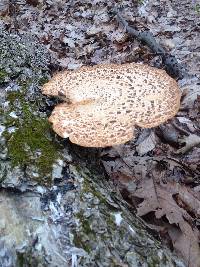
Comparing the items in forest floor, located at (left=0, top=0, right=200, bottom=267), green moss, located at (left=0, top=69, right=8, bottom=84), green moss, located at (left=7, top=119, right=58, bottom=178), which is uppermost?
green moss, located at (left=7, top=119, right=58, bottom=178)

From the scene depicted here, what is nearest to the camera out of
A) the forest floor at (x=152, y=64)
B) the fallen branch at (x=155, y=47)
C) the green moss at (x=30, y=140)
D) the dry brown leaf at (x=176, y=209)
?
the green moss at (x=30, y=140)

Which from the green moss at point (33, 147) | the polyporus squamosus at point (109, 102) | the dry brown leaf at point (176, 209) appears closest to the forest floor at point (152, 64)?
the dry brown leaf at point (176, 209)

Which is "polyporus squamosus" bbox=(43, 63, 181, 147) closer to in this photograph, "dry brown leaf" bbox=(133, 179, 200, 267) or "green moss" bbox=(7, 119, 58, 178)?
"green moss" bbox=(7, 119, 58, 178)


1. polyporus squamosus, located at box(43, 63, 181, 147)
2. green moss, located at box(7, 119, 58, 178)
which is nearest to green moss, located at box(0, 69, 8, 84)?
polyporus squamosus, located at box(43, 63, 181, 147)

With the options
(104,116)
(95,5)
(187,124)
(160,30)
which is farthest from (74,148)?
(95,5)

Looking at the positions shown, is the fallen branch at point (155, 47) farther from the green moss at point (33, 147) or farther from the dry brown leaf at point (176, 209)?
the green moss at point (33, 147)
